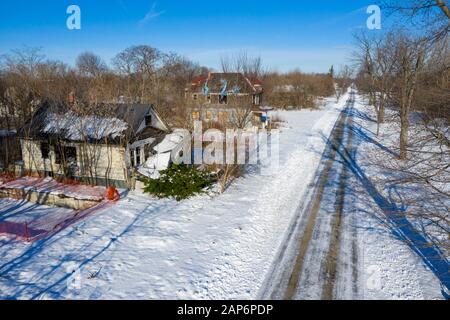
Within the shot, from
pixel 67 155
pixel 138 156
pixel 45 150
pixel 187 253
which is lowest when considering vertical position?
pixel 187 253

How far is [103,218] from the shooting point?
12.8 metres

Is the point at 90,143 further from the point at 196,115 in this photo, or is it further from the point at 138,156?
the point at 196,115

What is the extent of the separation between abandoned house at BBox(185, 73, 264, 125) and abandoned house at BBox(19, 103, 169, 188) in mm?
5894

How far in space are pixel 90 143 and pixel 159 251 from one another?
953cm

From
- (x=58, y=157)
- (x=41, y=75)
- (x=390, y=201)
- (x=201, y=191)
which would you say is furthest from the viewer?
(x=41, y=75)

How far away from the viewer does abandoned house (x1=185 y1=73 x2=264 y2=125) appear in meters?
21.6

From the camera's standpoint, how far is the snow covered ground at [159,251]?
8.30 m

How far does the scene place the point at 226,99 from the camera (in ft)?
110

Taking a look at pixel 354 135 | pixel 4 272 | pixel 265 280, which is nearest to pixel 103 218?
pixel 4 272

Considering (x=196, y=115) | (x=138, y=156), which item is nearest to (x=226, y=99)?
(x=196, y=115)

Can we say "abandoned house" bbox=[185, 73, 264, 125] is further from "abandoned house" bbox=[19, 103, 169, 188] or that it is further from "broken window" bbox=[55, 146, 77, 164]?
"broken window" bbox=[55, 146, 77, 164]

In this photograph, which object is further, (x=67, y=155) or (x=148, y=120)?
(x=148, y=120)
